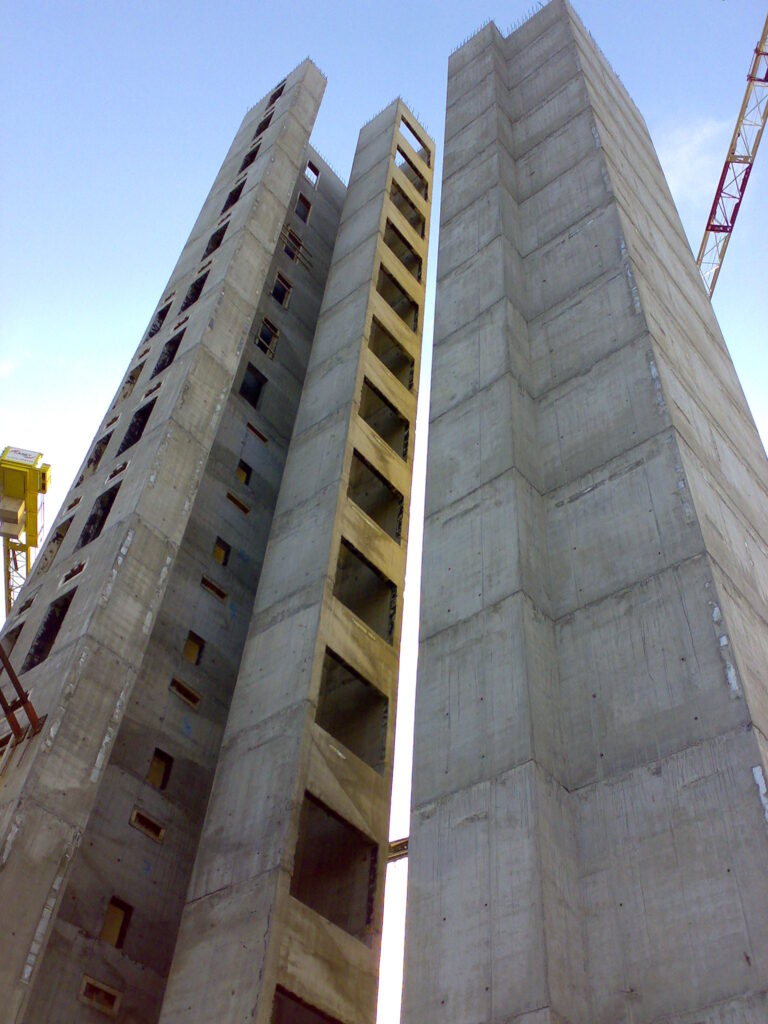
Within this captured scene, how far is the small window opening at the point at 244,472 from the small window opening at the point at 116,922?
42.6ft

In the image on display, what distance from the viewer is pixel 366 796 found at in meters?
21.3

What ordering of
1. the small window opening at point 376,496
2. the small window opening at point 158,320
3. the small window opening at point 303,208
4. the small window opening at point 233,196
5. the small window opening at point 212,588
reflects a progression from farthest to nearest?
the small window opening at point 303,208 < the small window opening at point 233,196 < the small window opening at point 158,320 < the small window opening at point 376,496 < the small window opening at point 212,588

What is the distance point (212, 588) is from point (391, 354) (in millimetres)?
12316

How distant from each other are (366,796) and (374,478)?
434 inches

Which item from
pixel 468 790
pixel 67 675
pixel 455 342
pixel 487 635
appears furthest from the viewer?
pixel 455 342

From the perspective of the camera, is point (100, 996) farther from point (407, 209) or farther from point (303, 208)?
point (407, 209)

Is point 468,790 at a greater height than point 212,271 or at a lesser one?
lesser

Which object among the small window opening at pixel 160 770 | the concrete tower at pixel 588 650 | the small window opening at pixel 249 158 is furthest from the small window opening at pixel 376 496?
the small window opening at pixel 249 158

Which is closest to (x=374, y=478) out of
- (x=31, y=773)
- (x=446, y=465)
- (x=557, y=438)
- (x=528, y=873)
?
(x=446, y=465)

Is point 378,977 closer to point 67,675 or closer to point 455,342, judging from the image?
point 67,675

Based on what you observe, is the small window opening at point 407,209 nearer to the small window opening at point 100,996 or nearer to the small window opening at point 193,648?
the small window opening at point 193,648

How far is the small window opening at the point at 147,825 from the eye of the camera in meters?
21.8

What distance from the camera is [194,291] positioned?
35125 mm

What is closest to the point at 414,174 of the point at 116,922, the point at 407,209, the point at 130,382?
the point at 407,209
